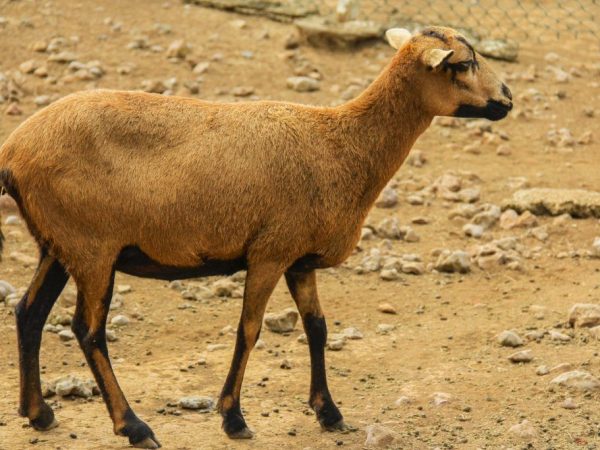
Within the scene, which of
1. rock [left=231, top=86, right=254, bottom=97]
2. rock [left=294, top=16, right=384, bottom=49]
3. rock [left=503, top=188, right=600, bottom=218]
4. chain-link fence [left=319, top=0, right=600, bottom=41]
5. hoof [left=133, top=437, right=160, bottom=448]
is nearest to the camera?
hoof [left=133, top=437, right=160, bottom=448]

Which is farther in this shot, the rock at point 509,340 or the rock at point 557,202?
the rock at point 557,202

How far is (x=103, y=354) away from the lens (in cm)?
726

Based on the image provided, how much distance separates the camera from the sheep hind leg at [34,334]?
748 centimetres

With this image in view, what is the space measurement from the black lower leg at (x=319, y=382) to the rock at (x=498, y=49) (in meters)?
8.04

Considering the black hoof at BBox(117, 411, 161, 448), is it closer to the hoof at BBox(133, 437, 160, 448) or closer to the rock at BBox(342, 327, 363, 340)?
the hoof at BBox(133, 437, 160, 448)

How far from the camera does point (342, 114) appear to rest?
7730 mm

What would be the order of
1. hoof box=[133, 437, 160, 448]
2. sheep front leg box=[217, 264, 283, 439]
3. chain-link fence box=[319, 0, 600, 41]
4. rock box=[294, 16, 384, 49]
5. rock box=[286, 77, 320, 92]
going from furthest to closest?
chain-link fence box=[319, 0, 600, 41]
rock box=[294, 16, 384, 49]
rock box=[286, 77, 320, 92]
sheep front leg box=[217, 264, 283, 439]
hoof box=[133, 437, 160, 448]

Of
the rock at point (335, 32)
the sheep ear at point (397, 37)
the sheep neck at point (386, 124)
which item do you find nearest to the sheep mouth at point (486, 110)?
the sheep neck at point (386, 124)

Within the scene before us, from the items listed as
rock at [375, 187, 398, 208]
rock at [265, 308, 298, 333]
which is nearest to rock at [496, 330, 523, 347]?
rock at [265, 308, 298, 333]

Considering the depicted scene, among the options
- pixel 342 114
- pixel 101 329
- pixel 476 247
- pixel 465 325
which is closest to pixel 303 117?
pixel 342 114

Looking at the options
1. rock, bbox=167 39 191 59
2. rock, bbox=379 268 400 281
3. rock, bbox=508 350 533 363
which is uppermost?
rock, bbox=508 350 533 363

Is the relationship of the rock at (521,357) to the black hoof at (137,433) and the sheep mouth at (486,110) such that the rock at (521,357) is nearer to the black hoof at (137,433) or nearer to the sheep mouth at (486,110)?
the sheep mouth at (486,110)

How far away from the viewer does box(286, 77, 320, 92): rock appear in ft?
45.8

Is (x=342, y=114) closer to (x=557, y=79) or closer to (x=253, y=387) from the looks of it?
(x=253, y=387)
